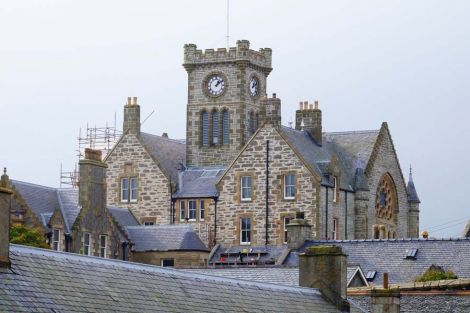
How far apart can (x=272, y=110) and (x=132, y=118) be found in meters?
10.5

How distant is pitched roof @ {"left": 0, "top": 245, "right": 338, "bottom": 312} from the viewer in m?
33.4

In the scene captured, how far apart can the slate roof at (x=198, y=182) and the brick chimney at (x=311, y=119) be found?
6258 mm

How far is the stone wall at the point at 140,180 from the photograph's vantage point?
107 metres

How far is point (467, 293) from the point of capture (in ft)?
170

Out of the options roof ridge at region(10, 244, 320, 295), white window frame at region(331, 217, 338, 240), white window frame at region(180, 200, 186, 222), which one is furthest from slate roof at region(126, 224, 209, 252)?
roof ridge at region(10, 244, 320, 295)

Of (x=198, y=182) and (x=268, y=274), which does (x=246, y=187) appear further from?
(x=268, y=274)

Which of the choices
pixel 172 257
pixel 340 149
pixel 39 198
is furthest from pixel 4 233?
pixel 340 149

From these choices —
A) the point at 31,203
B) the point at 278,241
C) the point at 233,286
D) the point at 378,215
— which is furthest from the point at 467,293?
the point at 378,215

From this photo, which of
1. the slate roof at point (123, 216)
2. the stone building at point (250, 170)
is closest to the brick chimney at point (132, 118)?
the stone building at point (250, 170)

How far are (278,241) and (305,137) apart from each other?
9066mm

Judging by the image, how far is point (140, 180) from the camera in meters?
108

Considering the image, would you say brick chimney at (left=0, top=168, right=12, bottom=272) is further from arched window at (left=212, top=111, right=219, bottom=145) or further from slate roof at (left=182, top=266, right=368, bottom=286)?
arched window at (left=212, top=111, right=219, bottom=145)

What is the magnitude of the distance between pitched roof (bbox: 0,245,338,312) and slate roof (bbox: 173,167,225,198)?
60525 millimetres

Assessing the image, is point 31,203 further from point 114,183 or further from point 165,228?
point 114,183
